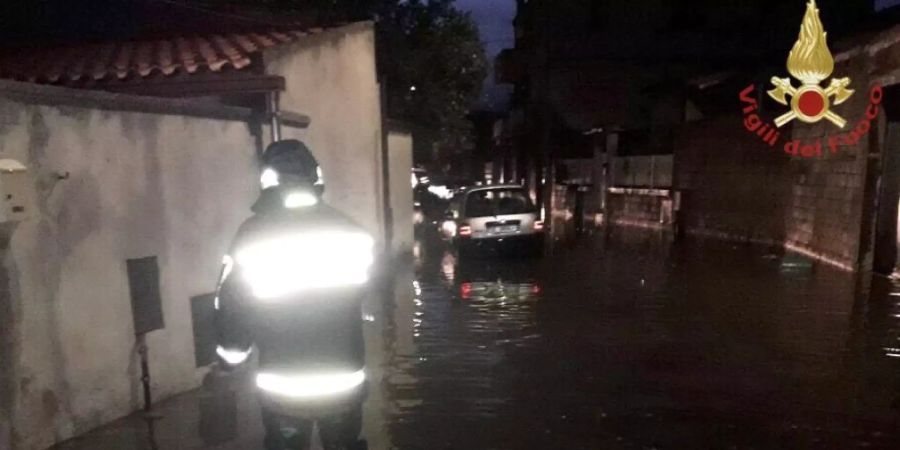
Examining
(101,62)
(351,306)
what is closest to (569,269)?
(101,62)

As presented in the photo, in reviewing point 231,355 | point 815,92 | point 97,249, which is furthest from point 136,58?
point 815,92

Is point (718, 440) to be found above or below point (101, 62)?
below

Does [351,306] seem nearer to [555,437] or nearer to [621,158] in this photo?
[555,437]

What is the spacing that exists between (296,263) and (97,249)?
9.34 feet

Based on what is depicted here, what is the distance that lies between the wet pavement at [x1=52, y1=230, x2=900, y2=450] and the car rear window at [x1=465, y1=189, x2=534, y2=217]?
3056 millimetres

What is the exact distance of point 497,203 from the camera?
17.2m

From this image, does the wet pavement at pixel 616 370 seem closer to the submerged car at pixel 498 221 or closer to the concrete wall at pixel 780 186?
the concrete wall at pixel 780 186

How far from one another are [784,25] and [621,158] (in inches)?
496

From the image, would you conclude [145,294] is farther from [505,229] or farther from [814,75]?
[814,75]

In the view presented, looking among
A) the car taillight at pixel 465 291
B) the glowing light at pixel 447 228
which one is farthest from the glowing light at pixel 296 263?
the glowing light at pixel 447 228

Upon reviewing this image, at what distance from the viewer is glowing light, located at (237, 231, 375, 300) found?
3777mm

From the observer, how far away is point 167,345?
675 cm

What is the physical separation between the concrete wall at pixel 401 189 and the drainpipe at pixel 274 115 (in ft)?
27.7

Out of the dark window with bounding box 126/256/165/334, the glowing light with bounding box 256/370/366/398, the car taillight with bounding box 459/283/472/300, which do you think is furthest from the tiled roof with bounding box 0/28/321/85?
the glowing light with bounding box 256/370/366/398
